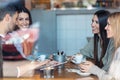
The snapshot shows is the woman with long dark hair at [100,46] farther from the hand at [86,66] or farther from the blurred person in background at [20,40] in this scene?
the blurred person in background at [20,40]

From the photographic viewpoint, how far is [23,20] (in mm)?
2600

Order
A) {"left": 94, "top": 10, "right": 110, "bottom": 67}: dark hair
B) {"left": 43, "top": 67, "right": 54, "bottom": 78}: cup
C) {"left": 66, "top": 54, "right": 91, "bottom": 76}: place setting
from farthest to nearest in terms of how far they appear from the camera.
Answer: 1. {"left": 94, "top": 10, "right": 110, "bottom": 67}: dark hair
2. {"left": 66, "top": 54, "right": 91, "bottom": 76}: place setting
3. {"left": 43, "top": 67, "right": 54, "bottom": 78}: cup

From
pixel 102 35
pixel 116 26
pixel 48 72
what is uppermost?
pixel 116 26

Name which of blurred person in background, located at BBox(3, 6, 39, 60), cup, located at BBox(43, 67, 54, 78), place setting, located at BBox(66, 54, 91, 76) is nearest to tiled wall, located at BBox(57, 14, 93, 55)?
blurred person in background, located at BBox(3, 6, 39, 60)

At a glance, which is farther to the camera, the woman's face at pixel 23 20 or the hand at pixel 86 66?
the woman's face at pixel 23 20

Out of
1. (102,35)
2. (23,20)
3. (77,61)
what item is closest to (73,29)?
(23,20)

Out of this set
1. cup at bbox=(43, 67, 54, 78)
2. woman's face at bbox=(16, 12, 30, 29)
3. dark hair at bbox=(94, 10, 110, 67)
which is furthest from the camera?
woman's face at bbox=(16, 12, 30, 29)

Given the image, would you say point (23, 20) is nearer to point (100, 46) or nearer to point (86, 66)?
point (100, 46)

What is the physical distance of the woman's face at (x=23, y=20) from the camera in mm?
2532

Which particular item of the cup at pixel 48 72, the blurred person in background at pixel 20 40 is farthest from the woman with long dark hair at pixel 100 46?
the blurred person in background at pixel 20 40

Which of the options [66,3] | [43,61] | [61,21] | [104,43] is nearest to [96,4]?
[66,3]

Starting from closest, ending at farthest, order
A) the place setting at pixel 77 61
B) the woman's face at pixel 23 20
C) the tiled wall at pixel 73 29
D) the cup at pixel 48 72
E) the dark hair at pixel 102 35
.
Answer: the cup at pixel 48 72 → the place setting at pixel 77 61 → the dark hair at pixel 102 35 → the woman's face at pixel 23 20 → the tiled wall at pixel 73 29

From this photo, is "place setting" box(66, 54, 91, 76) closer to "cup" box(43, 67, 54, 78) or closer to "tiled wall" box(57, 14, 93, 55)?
"cup" box(43, 67, 54, 78)

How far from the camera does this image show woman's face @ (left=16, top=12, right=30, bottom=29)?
2.53 meters
